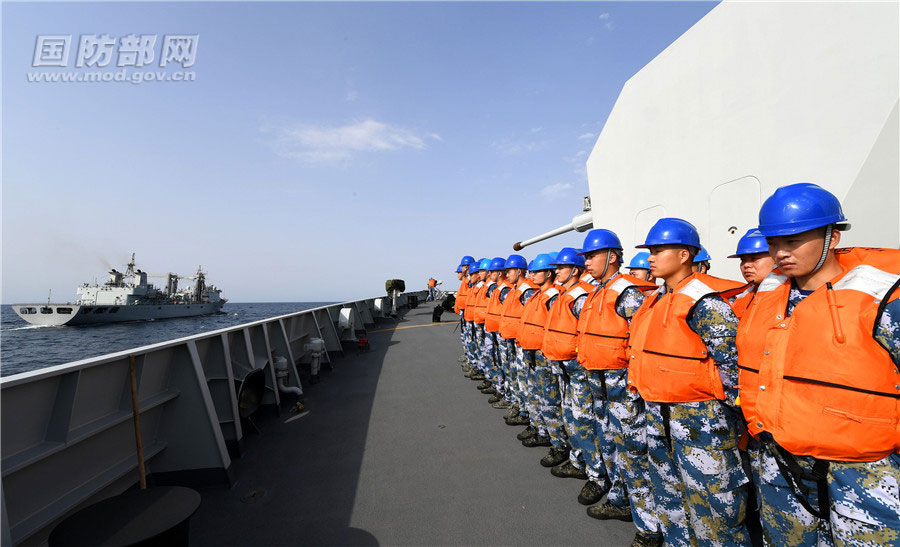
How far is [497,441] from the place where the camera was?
4.00 m

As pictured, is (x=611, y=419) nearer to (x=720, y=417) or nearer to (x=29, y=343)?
(x=720, y=417)

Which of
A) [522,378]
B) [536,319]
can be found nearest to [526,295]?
[536,319]

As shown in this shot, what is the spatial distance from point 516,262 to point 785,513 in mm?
4610

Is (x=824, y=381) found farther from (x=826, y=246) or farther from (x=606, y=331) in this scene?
(x=606, y=331)

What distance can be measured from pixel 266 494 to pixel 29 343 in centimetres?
5112

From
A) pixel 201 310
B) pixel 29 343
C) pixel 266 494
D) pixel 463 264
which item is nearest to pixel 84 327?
pixel 29 343

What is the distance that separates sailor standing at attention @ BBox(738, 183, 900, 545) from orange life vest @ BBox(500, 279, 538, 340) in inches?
118

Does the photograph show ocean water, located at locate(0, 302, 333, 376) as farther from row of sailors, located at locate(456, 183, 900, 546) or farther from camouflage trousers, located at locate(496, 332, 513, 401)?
row of sailors, located at locate(456, 183, 900, 546)

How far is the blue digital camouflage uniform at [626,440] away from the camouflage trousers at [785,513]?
81 centimetres

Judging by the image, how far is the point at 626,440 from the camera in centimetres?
254

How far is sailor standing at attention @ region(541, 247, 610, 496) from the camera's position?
295cm

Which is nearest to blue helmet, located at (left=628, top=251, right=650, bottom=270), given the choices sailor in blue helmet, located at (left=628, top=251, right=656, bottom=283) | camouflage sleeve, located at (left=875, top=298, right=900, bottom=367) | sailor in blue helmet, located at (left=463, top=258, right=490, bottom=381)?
sailor in blue helmet, located at (left=628, top=251, right=656, bottom=283)

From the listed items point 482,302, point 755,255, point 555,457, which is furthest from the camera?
point 482,302

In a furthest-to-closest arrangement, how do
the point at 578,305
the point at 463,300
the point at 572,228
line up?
the point at 572,228 → the point at 463,300 → the point at 578,305
